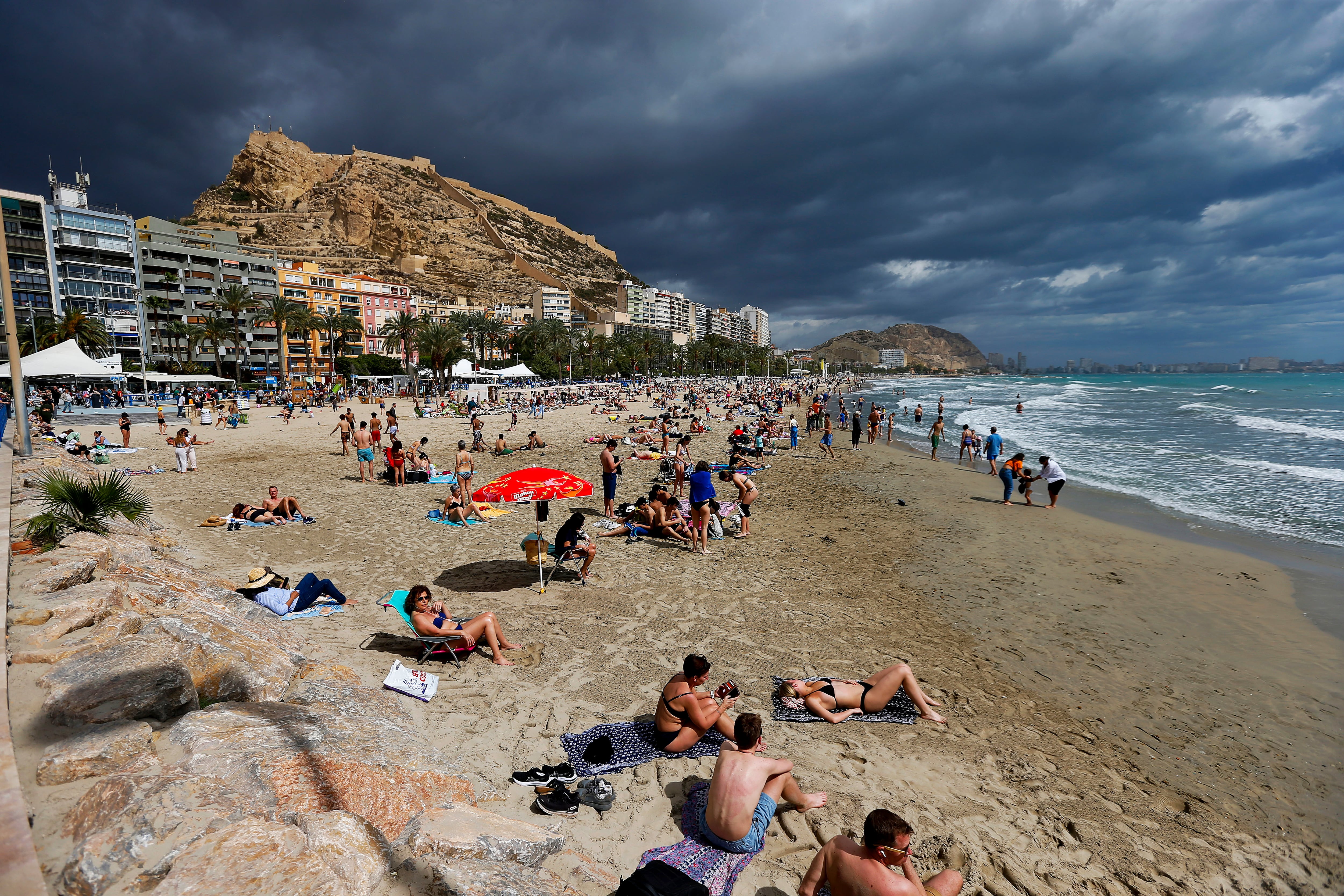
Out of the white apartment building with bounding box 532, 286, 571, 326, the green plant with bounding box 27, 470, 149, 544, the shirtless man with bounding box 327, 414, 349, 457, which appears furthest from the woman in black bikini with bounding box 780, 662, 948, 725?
the white apartment building with bounding box 532, 286, 571, 326

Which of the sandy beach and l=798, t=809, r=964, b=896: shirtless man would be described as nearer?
l=798, t=809, r=964, b=896: shirtless man

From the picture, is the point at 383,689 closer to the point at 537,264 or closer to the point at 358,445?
the point at 358,445

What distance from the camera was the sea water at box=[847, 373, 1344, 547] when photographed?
12641mm

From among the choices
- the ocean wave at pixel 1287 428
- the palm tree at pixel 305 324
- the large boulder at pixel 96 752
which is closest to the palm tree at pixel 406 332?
the palm tree at pixel 305 324

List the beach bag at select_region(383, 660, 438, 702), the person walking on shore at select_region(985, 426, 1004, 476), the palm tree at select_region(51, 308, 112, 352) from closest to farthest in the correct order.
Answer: the beach bag at select_region(383, 660, 438, 702) < the person walking on shore at select_region(985, 426, 1004, 476) < the palm tree at select_region(51, 308, 112, 352)

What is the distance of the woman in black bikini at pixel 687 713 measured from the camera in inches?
159

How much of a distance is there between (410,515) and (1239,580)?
13.2 metres

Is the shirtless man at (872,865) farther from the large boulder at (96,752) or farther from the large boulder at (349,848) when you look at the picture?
the large boulder at (96,752)

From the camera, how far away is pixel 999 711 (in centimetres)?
480

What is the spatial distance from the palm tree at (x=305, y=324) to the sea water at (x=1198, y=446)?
53.8 metres

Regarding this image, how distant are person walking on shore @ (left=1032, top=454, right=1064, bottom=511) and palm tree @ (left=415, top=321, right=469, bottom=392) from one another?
44013mm

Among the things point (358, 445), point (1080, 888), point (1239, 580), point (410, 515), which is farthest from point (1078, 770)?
point (358, 445)

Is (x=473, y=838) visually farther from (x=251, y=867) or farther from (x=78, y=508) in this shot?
(x=78, y=508)

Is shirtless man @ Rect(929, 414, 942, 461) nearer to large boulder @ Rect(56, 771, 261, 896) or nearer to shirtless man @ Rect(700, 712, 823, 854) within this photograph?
shirtless man @ Rect(700, 712, 823, 854)
